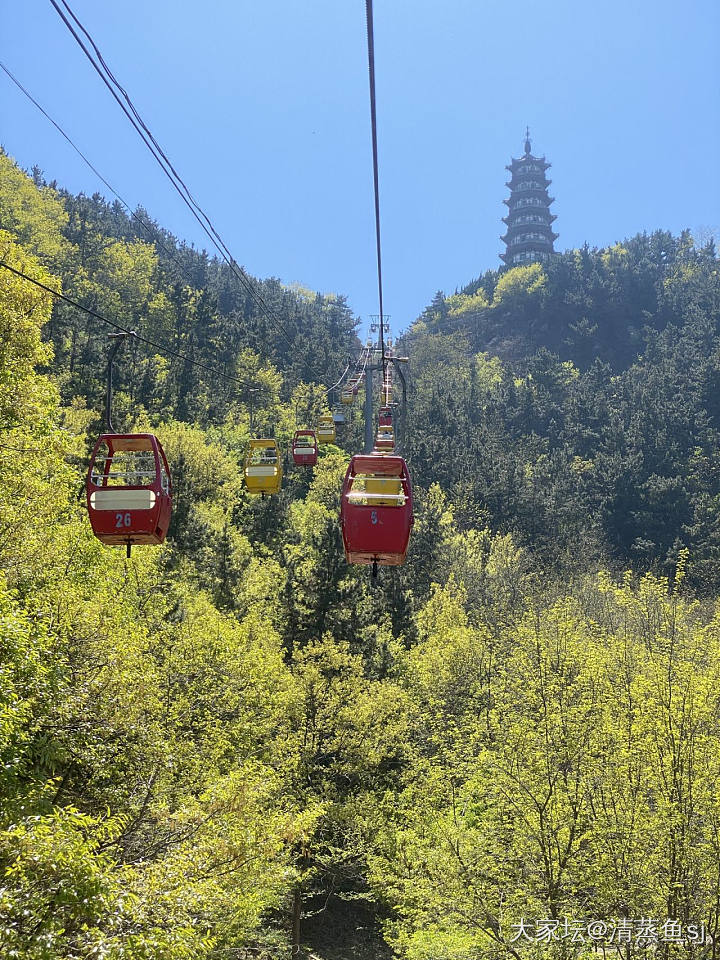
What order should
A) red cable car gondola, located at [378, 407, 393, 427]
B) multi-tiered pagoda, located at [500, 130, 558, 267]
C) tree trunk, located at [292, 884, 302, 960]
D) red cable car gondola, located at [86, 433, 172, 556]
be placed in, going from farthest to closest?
multi-tiered pagoda, located at [500, 130, 558, 267] → red cable car gondola, located at [378, 407, 393, 427] → tree trunk, located at [292, 884, 302, 960] → red cable car gondola, located at [86, 433, 172, 556]

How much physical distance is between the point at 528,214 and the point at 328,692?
168844mm

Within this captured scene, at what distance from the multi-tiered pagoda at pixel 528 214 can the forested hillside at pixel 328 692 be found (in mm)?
110636

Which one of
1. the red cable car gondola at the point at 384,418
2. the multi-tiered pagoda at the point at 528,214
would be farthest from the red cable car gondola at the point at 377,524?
the multi-tiered pagoda at the point at 528,214

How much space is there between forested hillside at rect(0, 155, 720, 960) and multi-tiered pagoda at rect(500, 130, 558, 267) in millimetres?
110636

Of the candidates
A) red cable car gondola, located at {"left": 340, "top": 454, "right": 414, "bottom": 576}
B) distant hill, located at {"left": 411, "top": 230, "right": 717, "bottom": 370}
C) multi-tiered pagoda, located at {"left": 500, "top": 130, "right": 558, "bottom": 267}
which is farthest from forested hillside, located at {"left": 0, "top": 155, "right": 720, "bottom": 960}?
multi-tiered pagoda, located at {"left": 500, "top": 130, "right": 558, "bottom": 267}

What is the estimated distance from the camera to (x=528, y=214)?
176250 millimetres

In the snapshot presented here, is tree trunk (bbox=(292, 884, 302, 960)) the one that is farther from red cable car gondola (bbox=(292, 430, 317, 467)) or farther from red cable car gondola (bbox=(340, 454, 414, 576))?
red cable car gondola (bbox=(340, 454, 414, 576))

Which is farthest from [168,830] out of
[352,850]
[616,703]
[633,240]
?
[633,240]

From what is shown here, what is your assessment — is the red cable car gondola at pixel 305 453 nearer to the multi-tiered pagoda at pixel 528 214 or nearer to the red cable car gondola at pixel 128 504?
the red cable car gondola at pixel 128 504

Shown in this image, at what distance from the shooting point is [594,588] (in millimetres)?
48531

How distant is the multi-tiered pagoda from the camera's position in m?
Result: 174

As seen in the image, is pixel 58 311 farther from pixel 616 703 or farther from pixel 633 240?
pixel 633 240

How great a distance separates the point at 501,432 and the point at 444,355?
27.2 meters

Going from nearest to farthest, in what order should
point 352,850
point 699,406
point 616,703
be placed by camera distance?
point 616,703 < point 352,850 < point 699,406
